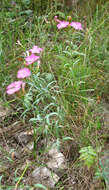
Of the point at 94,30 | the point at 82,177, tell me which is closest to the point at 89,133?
the point at 82,177

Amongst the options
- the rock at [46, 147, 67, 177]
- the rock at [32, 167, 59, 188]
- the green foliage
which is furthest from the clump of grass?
the rock at [32, 167, 59, 188]

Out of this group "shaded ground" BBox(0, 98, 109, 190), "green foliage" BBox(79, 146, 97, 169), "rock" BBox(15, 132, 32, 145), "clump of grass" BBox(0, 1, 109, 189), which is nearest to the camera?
"green foliage" BBox(79, 146, 97, 169)

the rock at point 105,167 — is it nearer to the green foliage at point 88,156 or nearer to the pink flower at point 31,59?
the green foliage at point 88,156

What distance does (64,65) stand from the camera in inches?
84.7

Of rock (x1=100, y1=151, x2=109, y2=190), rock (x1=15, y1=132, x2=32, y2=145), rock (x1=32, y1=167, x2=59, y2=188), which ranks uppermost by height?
rock (x1=100, y1=151, x2=109, y2=190)

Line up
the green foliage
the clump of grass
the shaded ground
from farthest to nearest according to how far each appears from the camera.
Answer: the clump of grass < the shaded ground < the green foliage

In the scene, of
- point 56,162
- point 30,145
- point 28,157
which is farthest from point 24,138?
point 56,162

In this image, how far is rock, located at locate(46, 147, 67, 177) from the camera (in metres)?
1.76

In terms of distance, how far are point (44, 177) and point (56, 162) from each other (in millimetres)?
141

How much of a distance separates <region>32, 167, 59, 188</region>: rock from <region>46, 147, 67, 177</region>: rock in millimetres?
37

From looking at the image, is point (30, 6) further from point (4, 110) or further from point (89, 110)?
point (89, 110)

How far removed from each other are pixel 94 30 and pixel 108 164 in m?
1.48

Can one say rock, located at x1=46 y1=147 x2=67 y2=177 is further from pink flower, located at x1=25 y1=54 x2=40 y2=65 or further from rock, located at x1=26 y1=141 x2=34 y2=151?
pink flower, located at x1=25 y1=54 x2=40 y2=65

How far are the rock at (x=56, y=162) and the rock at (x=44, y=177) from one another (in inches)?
1.4
